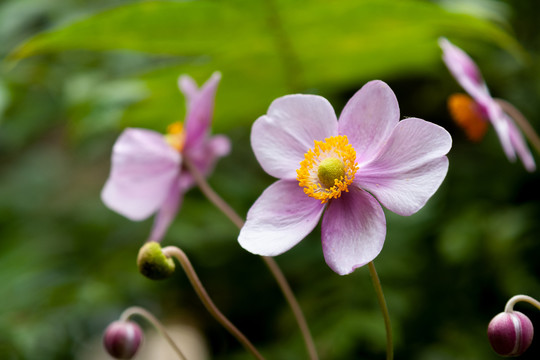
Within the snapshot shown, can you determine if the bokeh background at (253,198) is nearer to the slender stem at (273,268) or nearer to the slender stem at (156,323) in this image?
the slender stem at (273,268)

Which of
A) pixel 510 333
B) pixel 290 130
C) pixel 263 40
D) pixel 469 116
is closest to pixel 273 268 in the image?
pixel 290 130

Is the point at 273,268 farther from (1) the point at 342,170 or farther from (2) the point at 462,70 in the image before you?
(2) the point at 462,70

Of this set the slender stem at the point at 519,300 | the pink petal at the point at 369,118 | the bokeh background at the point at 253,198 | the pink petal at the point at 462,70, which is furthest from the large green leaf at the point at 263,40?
the slender stem at the point at 519,300

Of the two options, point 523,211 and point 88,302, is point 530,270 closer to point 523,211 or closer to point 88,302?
point 523,211

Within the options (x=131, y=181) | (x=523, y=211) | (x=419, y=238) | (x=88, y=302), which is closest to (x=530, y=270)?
(x=523, y=211)

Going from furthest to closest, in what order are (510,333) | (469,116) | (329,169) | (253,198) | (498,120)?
(253,198) → (469,116) → (498,120) → (329,169) → (510,333)
